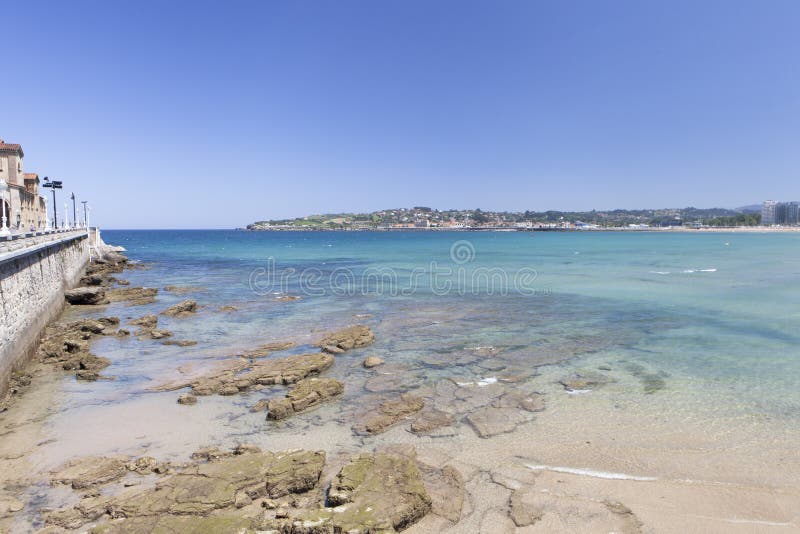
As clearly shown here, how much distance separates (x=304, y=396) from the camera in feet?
37.6

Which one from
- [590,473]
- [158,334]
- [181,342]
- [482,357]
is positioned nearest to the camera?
[590,473]

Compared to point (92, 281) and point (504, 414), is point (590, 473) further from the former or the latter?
point (92, 281)

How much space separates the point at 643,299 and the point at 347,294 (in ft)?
62.1

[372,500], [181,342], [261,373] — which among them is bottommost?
[181,342]

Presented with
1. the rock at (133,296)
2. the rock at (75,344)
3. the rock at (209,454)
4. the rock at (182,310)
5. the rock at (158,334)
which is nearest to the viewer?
the rock at (209,454)

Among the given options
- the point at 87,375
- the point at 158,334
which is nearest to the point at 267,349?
the point at 158,334

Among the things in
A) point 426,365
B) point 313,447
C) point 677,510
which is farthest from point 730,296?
point 313,447

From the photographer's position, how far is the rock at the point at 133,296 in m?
27.7

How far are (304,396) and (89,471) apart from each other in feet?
15.0

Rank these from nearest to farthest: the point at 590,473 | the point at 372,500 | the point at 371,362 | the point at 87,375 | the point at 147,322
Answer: the point at 372,500 < the point at 590,473 < the point at 87,375 < the point at 371,362 < the point at 147,322

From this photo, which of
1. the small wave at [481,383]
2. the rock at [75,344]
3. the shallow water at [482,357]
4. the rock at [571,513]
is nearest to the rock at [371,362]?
the shallow water at [482,357]

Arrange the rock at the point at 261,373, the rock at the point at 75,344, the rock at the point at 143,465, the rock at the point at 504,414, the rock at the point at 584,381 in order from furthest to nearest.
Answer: the rock at the point at 75,344
the rock at the point at 261,373
the rock at the point at 584,381
the rock at the point at 504,414
the rock at the point at 143,465

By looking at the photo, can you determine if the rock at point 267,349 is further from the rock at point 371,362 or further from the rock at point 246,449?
the rock at point 246,449

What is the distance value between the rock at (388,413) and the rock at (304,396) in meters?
1.52
